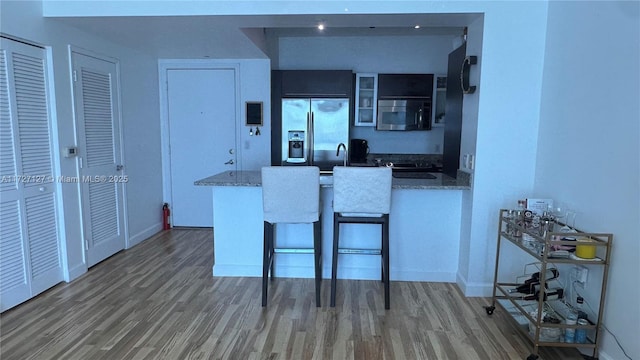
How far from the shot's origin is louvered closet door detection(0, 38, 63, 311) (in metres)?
2.62

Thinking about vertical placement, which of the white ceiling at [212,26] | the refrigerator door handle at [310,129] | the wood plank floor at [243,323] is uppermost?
the white ceiling at [212,26]

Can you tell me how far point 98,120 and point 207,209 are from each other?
1826 millimetres

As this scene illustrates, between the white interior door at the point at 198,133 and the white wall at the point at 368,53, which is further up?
the white wall at the point at 368,53

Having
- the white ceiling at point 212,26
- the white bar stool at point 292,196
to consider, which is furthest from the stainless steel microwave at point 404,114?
the white bar stool at point 292,196

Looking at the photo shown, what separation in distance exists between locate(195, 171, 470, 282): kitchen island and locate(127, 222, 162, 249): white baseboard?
148 cm

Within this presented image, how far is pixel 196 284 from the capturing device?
126 inches

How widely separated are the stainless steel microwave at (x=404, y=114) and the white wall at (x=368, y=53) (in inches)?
22.2

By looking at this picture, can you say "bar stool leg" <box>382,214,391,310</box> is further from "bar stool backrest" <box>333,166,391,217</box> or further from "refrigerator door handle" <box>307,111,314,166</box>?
"refrigerator door handle" <box>307,111,314,166</box>

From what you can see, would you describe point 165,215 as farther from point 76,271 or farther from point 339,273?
point 339,273

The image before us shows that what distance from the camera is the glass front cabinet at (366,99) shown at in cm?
485

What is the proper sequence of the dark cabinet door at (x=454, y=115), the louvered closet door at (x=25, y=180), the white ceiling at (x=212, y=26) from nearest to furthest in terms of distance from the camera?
the louvered closet door at (x=25, y=180) → the white ceiling at (x=212, y=26) → the dark cabinet door at (x=454, y=115)

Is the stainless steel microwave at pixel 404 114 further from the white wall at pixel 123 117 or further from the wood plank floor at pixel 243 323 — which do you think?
the white wall at pixel 123 117

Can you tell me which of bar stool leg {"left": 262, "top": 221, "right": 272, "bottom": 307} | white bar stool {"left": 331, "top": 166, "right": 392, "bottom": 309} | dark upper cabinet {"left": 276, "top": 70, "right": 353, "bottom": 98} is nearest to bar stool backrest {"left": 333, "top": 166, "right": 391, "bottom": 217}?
white bar stool {"left": 331, "top": 166, "right": 392, "bottom": 309}

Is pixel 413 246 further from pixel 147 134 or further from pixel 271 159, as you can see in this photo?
pixel 147 134
